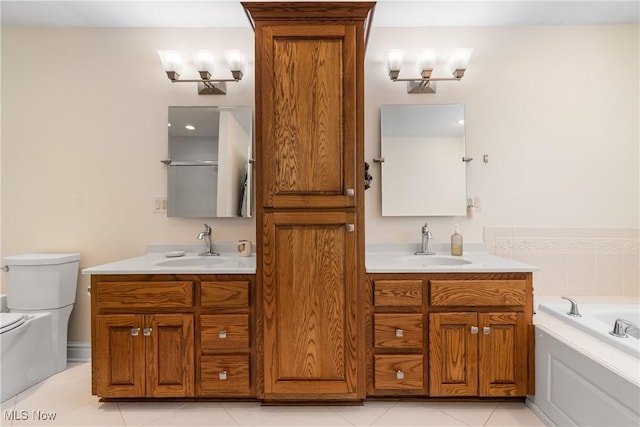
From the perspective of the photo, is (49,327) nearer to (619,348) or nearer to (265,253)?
(265,253)

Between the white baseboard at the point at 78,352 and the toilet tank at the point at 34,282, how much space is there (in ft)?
1.17

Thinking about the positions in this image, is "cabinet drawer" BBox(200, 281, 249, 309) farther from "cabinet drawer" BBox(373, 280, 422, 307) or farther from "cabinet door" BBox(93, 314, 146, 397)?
"cabinet drawer" BBox(373, 280, 422, 307)

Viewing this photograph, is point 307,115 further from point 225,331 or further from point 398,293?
point 225,331

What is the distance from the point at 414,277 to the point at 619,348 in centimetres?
85

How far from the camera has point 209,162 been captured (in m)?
2.12

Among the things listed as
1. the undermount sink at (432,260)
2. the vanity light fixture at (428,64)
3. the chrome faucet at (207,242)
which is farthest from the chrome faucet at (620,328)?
the chrome faucet at (207,242)

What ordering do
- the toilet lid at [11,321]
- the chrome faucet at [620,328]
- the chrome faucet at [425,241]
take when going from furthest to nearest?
the chrome faucet at [425,241]
the toilet lid at [11,321]
the chrome faucet at [620,328]

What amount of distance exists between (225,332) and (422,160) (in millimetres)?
1672

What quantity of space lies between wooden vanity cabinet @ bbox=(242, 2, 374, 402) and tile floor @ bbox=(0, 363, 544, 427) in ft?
0.42

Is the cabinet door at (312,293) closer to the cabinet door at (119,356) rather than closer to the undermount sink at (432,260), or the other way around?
the undermount sink at (432,260)

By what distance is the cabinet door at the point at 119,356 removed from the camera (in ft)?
5.16

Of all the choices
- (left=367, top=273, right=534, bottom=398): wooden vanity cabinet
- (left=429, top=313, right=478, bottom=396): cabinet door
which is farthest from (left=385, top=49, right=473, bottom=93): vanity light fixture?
(left=429, top=313, right=478, bottom=396): cabinet door

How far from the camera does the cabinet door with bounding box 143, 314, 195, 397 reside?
1576 mm

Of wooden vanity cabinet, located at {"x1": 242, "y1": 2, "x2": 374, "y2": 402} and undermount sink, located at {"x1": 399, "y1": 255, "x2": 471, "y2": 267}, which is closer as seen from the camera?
wooden vanity cabinet, located at {"x1": 242, "y1": 2, "x2": 374, "y2": 402}
